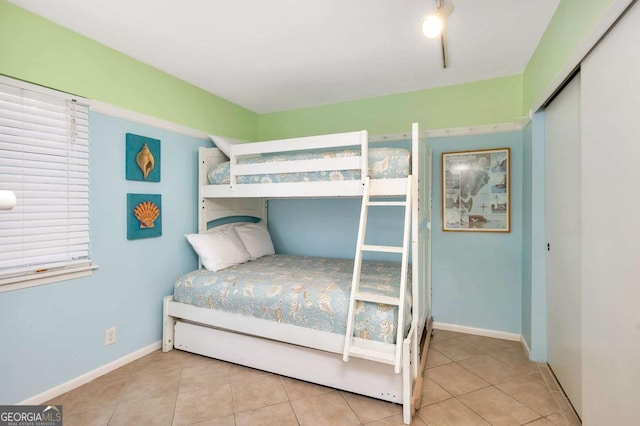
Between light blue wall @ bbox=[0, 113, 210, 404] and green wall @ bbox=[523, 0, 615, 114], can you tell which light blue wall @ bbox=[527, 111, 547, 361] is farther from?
light blue wall @ bbox=[0, 113, 210, 404]

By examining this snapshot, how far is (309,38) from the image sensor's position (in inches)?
86.2

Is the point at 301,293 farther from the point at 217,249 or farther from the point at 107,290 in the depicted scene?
the point at 107,290

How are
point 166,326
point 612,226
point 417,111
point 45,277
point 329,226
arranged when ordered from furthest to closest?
point 329,226 < point 417,111 < point 166,326 < point 45,277 < point 612,226

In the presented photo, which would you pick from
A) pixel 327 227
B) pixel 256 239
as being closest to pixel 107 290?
pixel 256 239

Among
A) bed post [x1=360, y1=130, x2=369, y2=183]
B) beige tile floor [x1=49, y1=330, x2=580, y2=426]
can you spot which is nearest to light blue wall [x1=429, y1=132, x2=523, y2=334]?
beige tile floor [x1=49, y1=330, x2=580, y2=426]

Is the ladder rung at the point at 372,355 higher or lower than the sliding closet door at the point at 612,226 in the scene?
lower

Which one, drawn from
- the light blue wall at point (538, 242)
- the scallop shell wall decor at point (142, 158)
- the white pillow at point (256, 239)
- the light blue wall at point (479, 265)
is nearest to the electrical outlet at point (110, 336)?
the scallop shell wall decor at point (142, 158)

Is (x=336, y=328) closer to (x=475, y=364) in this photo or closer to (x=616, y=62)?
(x=475, y=364)

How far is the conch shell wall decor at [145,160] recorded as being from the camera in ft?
8.08

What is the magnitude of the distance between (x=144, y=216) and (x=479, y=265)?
10.1 ft

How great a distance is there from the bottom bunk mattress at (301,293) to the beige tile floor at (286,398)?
0.45m

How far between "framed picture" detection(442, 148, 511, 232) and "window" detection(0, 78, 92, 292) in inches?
121

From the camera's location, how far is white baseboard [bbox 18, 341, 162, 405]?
1893mm

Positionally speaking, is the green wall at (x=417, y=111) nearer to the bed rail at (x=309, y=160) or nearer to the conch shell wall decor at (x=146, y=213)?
the bed rail at (x=309, y=160)
